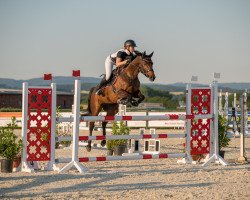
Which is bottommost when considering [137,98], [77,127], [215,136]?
[215,136]

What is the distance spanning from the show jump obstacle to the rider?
3.27 ft

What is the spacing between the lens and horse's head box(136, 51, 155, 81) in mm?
8927

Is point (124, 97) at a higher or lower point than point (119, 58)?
lower

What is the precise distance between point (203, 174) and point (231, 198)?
80.0 inches

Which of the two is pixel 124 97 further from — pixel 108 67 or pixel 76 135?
pixel 76 135

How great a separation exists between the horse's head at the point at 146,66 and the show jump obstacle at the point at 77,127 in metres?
0.61

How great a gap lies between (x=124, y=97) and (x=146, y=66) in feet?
2.05

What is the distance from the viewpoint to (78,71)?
8.61 meters

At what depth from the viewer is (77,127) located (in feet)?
28.6

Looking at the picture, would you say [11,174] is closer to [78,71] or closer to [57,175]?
[57,175]

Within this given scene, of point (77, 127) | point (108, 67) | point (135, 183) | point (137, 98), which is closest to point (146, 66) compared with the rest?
point (137, 98)

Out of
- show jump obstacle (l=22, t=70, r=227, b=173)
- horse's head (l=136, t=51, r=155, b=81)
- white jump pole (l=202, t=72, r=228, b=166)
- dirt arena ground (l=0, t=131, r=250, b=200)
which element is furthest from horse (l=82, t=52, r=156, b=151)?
white jump pole (l=202, t=72, r=228, b=166)

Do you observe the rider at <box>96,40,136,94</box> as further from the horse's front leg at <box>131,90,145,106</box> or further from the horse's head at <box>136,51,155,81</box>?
the horse's front leg at <box>131,90,145,106</box>

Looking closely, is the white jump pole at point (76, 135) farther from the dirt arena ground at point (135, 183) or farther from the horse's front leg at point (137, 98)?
the horse's front leg at point (137, 98)
